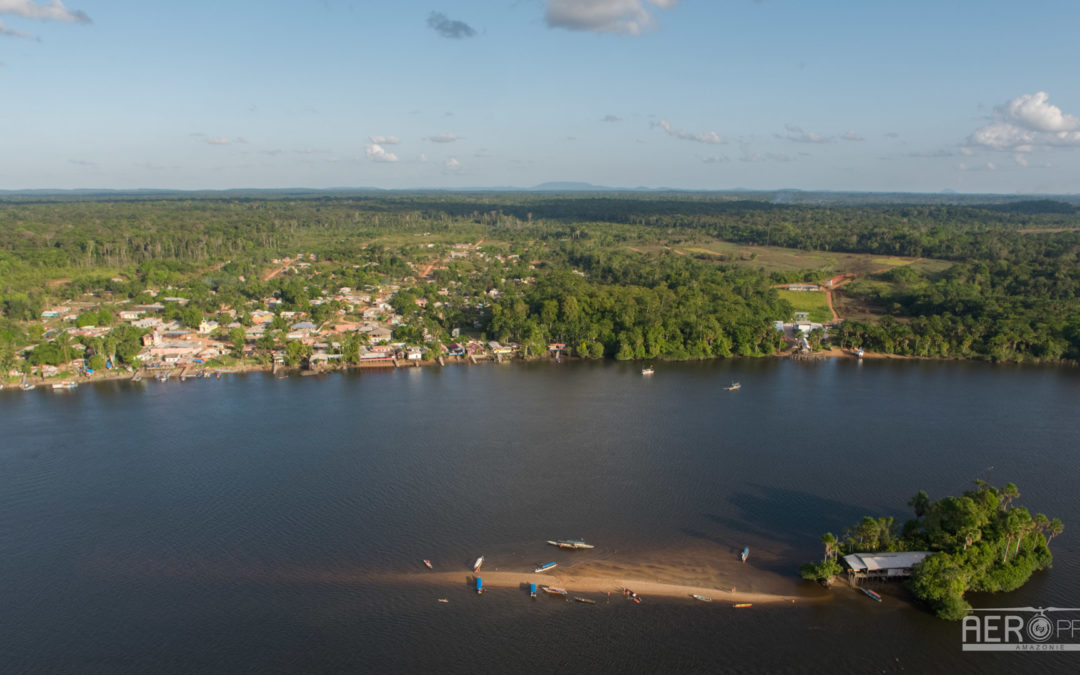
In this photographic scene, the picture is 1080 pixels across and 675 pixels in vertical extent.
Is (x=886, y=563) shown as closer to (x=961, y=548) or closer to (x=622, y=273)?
(x=961, y=548)

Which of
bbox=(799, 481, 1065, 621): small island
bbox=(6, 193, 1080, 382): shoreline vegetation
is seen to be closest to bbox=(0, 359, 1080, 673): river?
bbox=(799, 481, 1065, 621): small island

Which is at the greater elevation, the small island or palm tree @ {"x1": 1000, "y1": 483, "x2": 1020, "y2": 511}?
palm tree @ {"x1": 1000, "y1": 483, "x2": 1020, "y2": 511}

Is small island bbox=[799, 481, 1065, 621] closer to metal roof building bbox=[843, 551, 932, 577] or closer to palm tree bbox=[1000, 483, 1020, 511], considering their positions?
palm tree bbox=[1000, 483, 1020, 511]

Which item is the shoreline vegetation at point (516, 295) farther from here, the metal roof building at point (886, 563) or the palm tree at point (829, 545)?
the metal roof building at point (886, 563)

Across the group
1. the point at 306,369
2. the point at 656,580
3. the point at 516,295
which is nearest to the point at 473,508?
the point at 656,580

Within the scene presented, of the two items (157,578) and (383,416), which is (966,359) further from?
(157,578)

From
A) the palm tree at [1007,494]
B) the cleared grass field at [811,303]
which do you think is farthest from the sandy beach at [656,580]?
the cleared grass field at [811,303]
